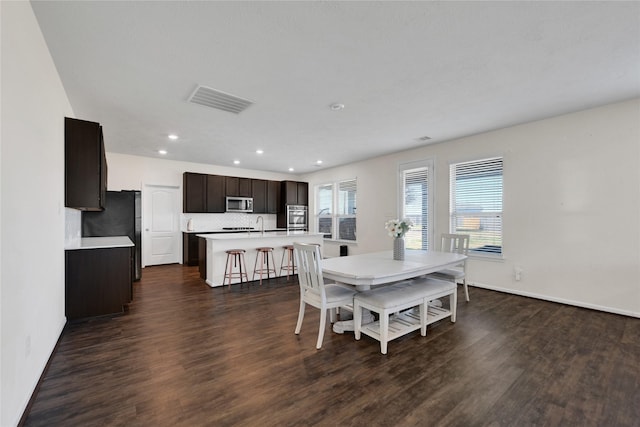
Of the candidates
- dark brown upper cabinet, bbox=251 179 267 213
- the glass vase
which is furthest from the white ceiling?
dark brown upper cabinet, bbox=251 179 267 213

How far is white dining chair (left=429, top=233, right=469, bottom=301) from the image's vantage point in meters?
3.73

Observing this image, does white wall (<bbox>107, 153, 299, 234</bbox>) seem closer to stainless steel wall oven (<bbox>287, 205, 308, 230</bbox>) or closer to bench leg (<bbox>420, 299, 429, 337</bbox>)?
stainless steel wall oven (<bbox>287, 205, 308, 230</bbox>)

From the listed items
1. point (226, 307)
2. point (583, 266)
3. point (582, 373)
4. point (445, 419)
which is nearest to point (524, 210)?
point (583, 266)

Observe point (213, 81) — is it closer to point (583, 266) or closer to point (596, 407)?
point (596, 407)

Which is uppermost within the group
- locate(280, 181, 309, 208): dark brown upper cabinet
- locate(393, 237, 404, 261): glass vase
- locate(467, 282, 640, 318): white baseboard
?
locate(280, 181, 309, 208): dark brown upper cabinet

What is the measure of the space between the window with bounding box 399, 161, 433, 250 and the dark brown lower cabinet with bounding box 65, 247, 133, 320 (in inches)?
191

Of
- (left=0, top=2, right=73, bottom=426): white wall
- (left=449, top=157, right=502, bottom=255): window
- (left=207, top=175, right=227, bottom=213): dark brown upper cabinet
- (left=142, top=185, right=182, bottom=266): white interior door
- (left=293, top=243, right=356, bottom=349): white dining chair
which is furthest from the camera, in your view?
(left=207, top=175, right=227, bottom=213): dark brown upper cabinet

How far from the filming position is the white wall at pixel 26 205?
145cm

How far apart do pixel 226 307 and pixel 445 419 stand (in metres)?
2.87

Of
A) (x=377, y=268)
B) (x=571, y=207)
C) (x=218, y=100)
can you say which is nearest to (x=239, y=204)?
(x=218, y=100)

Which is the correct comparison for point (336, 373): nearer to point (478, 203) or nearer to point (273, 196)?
point (478, 203)

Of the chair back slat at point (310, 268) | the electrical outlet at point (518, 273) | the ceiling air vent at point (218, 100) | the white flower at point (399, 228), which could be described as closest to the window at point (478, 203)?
the electrical outlet at point (518, 273)

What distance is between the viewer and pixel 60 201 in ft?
8.84

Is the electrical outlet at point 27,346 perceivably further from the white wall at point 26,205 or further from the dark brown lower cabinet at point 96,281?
the dark brown lower cabinet at point 96,281
